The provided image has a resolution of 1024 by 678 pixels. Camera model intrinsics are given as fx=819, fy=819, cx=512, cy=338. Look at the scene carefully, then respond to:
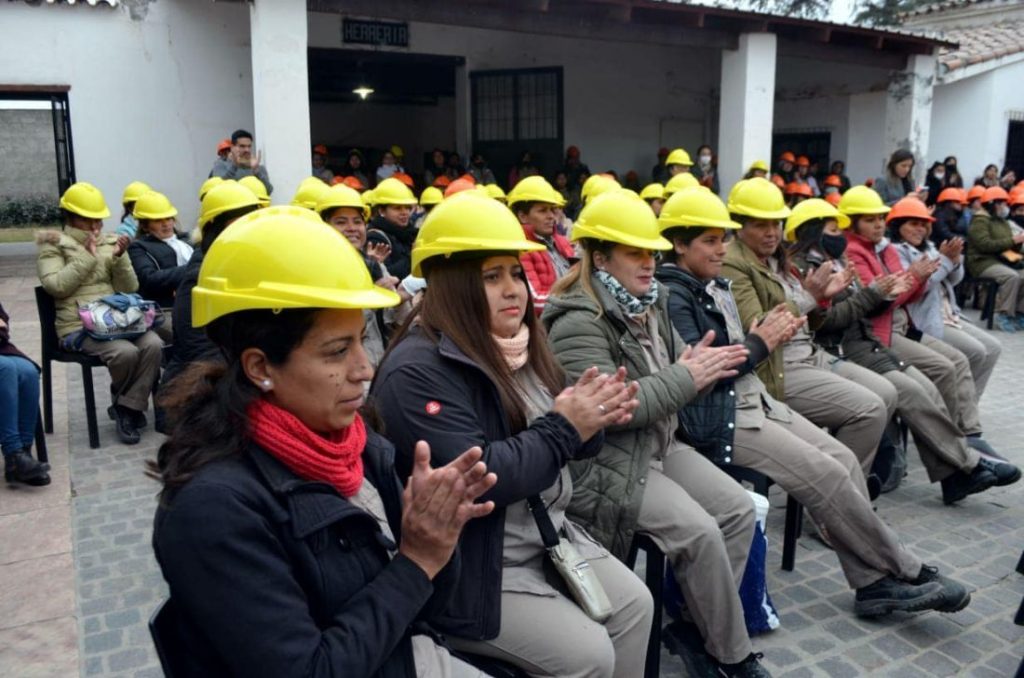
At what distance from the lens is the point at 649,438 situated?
3039 millimetres

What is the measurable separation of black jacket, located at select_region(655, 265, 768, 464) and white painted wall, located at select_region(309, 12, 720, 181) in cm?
1029

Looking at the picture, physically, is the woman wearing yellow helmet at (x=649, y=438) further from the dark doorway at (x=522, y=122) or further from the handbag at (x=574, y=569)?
the dark doorway at (x=522, y=122)

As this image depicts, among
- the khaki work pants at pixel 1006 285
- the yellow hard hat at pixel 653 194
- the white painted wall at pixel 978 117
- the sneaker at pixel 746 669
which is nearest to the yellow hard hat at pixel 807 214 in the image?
the sneaker at pixel 746 669

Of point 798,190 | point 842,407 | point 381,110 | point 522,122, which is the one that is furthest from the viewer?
point 381,110

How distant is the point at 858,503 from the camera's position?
337 cm

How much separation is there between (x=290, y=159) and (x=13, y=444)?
4805mm

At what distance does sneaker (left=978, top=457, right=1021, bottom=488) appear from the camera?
455 centimetres

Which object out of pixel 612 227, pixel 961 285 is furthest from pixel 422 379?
pixel 961 285

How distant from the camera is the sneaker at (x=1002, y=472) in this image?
4555mm

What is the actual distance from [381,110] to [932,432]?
18246 mm

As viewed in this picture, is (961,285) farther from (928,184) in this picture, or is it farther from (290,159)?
(290,159)

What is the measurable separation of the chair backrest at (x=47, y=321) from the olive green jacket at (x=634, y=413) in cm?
393

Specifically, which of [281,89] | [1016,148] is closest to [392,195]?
[281,89]

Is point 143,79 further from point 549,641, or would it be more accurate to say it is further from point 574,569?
point 549,641
